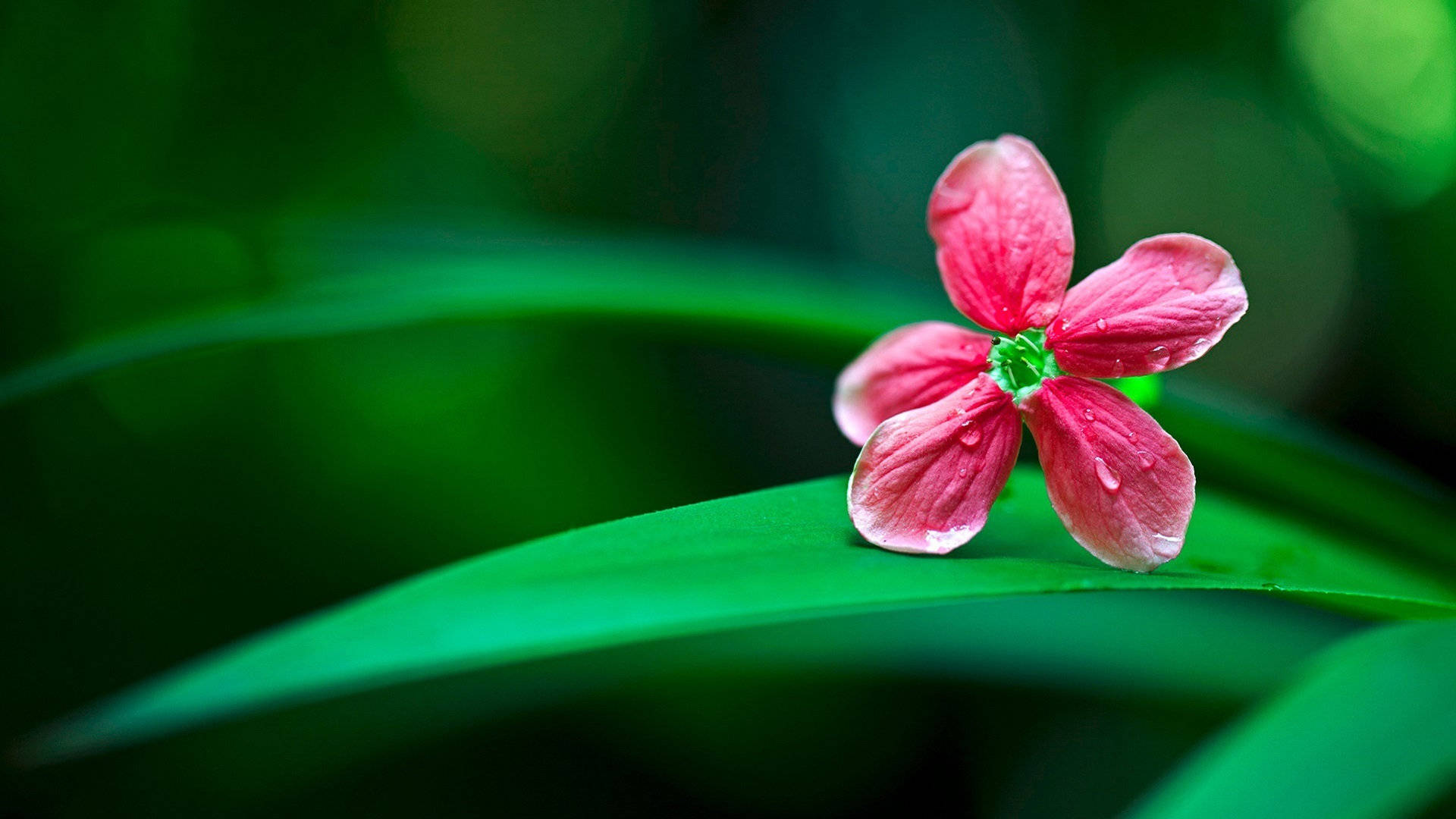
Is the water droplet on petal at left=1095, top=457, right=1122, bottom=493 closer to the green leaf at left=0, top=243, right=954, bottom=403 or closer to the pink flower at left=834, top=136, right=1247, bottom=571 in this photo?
the pink flower at left=834, top=136, right=1247, bottom=571

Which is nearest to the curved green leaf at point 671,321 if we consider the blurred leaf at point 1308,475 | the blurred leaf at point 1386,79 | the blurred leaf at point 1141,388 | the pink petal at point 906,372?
the blurred leaf at point 1308,475

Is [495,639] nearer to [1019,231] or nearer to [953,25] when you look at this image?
[1019,231]

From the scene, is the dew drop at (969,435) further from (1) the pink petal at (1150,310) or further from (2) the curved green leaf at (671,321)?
(2) the curved green leaf at (671,321)

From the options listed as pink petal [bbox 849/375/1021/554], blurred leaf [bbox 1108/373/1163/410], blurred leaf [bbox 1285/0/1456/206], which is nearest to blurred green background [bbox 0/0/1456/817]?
blurred leaf [bbox 1285/0/1456/206]

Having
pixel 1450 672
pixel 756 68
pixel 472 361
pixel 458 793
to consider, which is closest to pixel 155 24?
pixel 472 361

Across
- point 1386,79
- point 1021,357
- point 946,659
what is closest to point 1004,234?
point 1021,357

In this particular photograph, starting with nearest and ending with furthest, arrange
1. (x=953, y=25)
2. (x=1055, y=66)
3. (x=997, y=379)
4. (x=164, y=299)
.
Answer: (x=997, y=379), (x=164, y=299), (x=1055, y=66), (x=953, y=25)
